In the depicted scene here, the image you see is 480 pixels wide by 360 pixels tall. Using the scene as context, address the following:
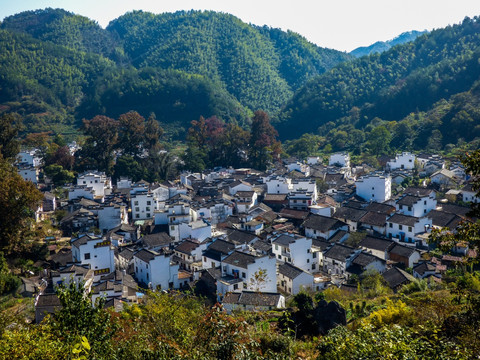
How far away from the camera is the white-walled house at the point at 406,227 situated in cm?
2894

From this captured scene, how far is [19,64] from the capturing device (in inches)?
3511

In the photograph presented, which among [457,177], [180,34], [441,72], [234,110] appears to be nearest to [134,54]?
[180,34]

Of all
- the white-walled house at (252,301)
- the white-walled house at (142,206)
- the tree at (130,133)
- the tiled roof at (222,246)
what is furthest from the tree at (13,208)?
the tree at (130,133)

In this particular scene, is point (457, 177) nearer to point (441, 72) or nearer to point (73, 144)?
point (441, 72)

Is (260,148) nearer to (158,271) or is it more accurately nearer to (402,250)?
(402,250)

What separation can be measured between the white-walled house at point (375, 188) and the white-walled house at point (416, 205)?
5.03 meters

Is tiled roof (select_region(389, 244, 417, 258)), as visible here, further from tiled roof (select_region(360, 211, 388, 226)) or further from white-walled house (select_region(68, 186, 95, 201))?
white-walled house (select_region(68, 186, 95, 201))

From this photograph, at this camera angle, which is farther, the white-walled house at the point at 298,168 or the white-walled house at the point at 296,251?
the white-walled house at the point at 298,168

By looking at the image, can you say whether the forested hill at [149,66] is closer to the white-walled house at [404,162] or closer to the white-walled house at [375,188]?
the white-walled house at [404,162]

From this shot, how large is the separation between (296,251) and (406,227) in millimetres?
8304

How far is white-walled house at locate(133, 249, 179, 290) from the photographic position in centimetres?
2484

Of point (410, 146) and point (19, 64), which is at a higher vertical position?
point (19, 64)

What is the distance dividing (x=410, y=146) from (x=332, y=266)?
118ft

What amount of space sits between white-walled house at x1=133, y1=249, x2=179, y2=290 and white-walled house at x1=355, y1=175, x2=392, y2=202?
63.9 feet
